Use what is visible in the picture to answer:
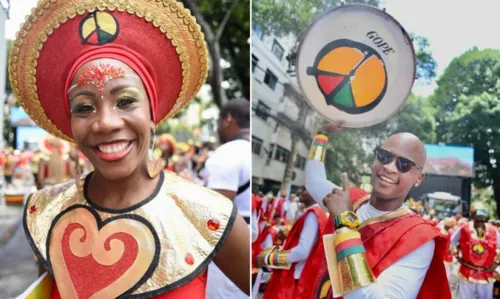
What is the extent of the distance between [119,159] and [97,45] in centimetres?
40

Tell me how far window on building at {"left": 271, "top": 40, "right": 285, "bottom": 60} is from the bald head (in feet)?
1.91

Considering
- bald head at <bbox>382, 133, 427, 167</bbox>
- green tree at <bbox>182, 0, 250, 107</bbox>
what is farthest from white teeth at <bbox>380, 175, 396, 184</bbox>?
green tree at <bbox>182, 0, 250, 107</bbox>

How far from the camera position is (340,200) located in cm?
234

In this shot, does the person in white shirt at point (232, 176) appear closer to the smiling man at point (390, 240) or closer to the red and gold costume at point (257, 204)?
the red and gold costume at point (257, 204)

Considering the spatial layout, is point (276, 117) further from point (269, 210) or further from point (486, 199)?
point (486, 199)

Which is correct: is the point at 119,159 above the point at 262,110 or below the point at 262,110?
below

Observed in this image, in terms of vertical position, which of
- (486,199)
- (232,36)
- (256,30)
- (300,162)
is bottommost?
(486,199)

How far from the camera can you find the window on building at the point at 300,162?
2414 mm

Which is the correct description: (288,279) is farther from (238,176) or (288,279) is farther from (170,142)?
(170,142)

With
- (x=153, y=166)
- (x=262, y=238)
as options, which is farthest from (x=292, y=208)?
(x=153, y=166)

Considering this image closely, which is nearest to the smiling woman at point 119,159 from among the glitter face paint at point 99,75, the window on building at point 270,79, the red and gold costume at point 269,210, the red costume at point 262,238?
the glitter face paint at point 99,75

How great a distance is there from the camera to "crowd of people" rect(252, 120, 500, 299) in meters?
2.17

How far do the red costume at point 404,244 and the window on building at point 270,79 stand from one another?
724 millimetres

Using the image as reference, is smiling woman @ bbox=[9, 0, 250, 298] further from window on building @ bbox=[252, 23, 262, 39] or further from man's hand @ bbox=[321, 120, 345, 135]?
man's hand @ bbox=[321, 120, 345, 135]
